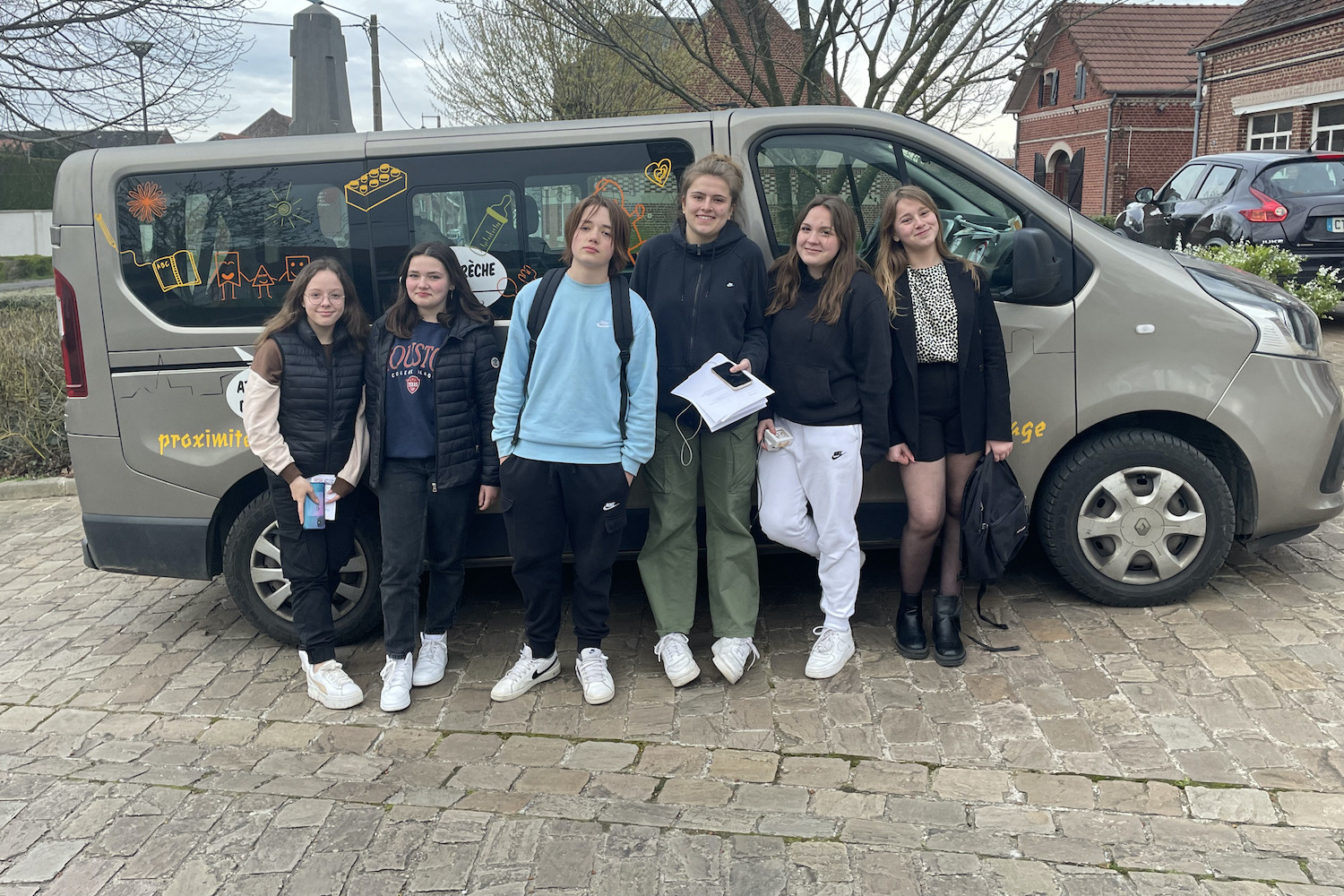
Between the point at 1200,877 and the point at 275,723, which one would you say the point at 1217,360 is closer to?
the point at 1200,877

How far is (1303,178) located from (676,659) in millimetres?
10289

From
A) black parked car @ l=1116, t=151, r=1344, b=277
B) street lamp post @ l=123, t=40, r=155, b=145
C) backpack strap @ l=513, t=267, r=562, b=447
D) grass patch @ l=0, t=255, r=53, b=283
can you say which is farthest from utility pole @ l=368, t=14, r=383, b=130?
backpack strap @ l=513, t=267, r=562, b=447

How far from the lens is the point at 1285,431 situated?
4172 mm

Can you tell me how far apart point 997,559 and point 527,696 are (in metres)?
1.83

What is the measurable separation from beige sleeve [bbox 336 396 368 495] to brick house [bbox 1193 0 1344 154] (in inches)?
801

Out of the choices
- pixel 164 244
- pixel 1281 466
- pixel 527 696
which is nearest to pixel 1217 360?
pixel 1281 466

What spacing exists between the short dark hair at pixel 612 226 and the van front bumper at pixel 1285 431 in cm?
239

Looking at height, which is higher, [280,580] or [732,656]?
[280,580]

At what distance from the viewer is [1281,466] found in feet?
13.7

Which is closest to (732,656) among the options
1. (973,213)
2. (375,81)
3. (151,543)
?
(973,213)

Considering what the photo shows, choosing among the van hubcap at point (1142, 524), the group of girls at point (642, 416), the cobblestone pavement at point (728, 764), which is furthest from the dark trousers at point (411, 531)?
the van hubcap at point (1142, 524)

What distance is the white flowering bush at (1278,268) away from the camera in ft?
28.0

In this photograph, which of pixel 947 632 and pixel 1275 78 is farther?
pixel 1275 78

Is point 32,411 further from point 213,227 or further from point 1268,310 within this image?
point 1268,310
